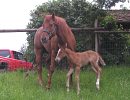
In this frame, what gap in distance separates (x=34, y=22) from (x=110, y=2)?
4.21m

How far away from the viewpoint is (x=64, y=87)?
12727 millimetres

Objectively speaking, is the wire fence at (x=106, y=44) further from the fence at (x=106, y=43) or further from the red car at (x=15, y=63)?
the red car at (x=15, y=63)

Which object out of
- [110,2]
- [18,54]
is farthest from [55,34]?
[18,54]

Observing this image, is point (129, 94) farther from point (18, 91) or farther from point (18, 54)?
point (18, 54)

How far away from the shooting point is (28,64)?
1661 centimetres

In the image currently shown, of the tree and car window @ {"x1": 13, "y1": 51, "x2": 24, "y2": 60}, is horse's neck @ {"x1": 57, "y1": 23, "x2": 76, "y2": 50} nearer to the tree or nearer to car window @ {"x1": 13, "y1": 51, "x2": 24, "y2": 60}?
the tree

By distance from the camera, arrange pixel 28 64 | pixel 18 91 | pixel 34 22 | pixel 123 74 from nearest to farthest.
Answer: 1. pixel 18 91
2. pixel 123 74
3. pixel 28 64
4. pixel 34 22

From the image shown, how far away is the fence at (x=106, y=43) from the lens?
1648cm

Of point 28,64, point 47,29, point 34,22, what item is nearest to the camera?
point 47,29

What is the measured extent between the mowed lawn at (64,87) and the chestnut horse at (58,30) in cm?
85

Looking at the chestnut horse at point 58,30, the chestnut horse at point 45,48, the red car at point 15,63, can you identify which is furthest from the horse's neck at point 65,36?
the red car at point 15,63

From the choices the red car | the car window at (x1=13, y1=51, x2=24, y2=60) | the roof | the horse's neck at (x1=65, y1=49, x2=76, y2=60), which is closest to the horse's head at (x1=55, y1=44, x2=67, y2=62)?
the horse's neck at (x1=65, y1=49, x2=76, y2=60)

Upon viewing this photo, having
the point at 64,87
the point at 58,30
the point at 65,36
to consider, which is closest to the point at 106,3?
the point at 65,36

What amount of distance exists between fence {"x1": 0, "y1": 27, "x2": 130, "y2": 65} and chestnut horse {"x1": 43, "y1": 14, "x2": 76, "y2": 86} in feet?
11.1
